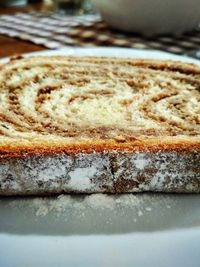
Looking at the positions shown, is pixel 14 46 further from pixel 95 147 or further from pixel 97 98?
pixel 95 147

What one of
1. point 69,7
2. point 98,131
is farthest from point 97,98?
point 69,7

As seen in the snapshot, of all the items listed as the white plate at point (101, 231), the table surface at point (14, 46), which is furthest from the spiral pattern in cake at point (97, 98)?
the table surface at point (14, 46)

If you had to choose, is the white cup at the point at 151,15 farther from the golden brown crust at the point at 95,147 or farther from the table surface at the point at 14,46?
the golden brown crust at the point at 95,147

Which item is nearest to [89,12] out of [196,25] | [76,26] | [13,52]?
[76,26]

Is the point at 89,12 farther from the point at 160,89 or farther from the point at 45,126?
the point at 45,126

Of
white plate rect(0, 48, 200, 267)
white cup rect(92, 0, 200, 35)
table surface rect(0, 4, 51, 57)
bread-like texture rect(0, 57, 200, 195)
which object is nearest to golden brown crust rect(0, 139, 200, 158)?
bread-like texture rect(0, 57, 200, 195)
